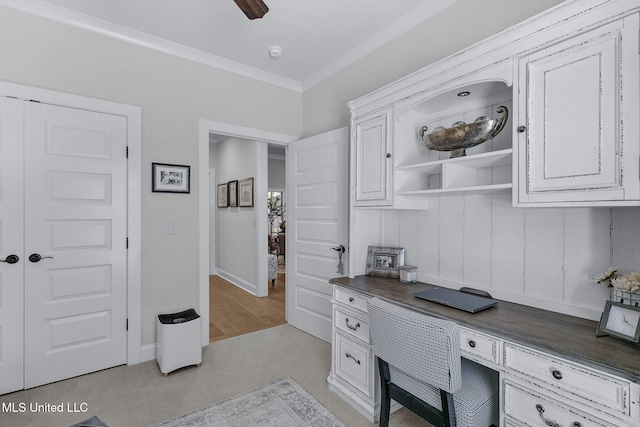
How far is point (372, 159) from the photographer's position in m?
2.23

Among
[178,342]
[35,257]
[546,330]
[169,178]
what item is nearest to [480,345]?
[546,330]

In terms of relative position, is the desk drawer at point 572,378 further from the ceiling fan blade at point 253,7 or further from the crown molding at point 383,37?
the crown molding at point 383,37

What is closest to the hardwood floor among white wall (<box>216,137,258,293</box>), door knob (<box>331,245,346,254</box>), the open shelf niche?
white wall (<box>216,137,258,293</box>)

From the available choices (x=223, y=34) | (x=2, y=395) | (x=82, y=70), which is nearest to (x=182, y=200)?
(x=82, y=70)

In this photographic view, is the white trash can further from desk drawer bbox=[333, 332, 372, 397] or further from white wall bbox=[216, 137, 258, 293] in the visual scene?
white wall bbox=[216, 137, 258, 293]

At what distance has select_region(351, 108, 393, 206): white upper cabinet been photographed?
6.96ft

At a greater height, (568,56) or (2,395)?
(568,56)

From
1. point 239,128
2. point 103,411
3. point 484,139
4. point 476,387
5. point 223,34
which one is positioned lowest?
point 103,411

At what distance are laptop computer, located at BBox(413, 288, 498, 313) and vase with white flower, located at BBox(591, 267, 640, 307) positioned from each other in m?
0.49

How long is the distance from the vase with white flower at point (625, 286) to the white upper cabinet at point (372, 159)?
3.75 ft

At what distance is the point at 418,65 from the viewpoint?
7.72ft

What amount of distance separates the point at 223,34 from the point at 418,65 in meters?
1.65

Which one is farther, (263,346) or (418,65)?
(263,346)

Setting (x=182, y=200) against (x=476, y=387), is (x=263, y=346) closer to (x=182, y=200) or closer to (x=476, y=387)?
(x=182, y=200)
